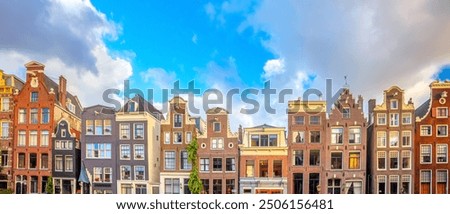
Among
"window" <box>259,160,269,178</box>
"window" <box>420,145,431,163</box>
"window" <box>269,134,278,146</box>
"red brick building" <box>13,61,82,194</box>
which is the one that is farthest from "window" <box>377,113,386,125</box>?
"red brick building" <box>13,61,82,194</box>

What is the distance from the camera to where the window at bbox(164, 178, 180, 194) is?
411 centimetres

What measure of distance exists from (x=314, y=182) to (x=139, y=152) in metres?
1.57

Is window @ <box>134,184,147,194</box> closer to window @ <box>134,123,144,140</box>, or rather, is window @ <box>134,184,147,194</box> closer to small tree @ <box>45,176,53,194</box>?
window @ <box>134,123,144,140</box>

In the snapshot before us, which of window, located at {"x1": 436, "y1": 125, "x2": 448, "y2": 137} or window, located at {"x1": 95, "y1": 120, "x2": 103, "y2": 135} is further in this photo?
window, located at {"x1": 95, "y1": 120, "x2": 103, "y2": 135}

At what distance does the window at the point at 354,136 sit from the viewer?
4.10 meters

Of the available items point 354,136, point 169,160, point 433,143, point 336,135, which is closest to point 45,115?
point 169,160

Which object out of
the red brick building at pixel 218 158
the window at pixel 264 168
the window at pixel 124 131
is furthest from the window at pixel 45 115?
the window at pixel 264 168

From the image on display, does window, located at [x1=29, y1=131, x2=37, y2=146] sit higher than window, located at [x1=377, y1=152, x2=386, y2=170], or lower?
higher

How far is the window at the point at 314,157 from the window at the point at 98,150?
5.83 ft

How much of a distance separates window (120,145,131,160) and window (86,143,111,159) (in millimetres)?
105

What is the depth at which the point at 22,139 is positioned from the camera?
416 cm

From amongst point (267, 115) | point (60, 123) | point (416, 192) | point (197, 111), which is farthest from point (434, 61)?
point (60, 123)
